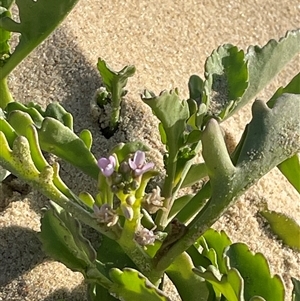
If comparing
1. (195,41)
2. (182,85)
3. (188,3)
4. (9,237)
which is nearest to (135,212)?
(9,237)

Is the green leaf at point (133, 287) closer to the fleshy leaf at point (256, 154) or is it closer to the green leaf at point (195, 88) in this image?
the fleshy leaf at point (256, 154)

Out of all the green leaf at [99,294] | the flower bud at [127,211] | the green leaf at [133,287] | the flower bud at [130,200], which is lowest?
the green leaf at [99,294]

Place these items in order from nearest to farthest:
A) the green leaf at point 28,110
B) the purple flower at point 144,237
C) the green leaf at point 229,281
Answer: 1. the green leaf at point 229,281
2. the purple flower at point 144,237
3. the green leaf at point 28,110

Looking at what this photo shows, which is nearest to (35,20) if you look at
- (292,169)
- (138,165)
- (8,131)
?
(8,131)

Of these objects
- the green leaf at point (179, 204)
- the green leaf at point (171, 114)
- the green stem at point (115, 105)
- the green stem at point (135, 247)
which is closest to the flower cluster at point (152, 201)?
the green stem at point (135, 247)

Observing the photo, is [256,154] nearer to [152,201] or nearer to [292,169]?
[152,201]

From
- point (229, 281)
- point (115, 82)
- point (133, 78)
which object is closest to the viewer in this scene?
point (229, 281)
